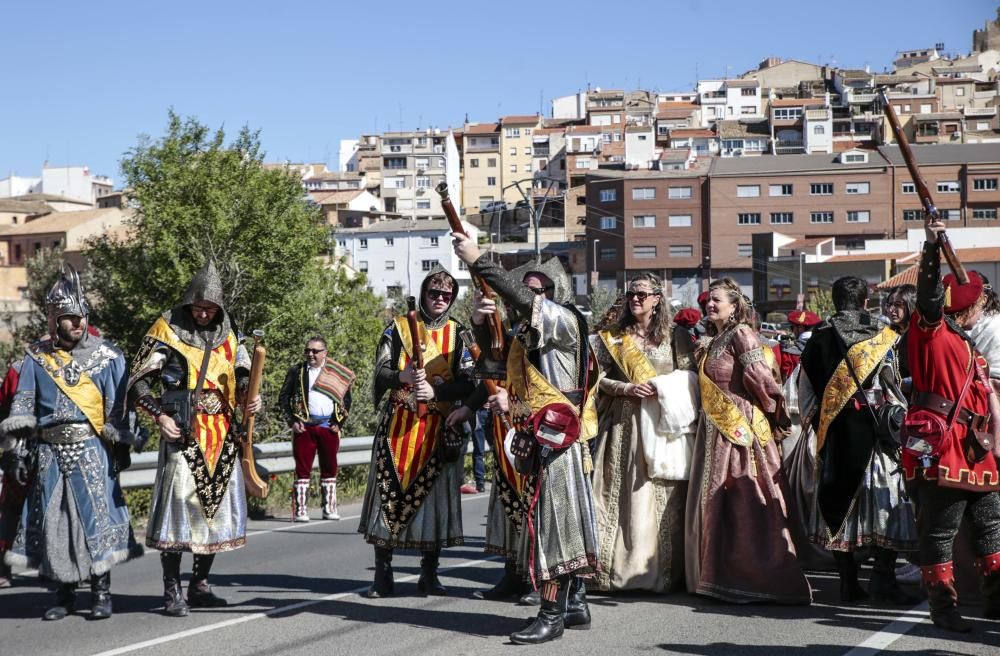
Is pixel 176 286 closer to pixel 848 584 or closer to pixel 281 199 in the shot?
pixel 281 199

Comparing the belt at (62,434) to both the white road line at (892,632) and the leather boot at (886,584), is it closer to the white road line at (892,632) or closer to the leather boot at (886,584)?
the white road line at (892,632)

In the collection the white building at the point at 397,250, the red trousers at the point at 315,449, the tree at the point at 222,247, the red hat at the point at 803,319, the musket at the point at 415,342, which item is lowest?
the red trousers at the point at 315,449

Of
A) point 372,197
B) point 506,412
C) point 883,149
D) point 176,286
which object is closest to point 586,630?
point 506,412

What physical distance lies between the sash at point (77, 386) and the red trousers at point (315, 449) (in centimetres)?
566

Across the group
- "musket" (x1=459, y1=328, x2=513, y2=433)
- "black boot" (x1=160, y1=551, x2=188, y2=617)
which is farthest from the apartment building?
"black boot" (x1=160, y1=551, x2=188, y2=617)

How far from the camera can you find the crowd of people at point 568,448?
777cm

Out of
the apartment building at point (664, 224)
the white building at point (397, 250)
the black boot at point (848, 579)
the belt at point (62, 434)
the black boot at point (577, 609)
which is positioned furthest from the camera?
the white building at point (397, 250)

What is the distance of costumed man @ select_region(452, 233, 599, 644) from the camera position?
690 centimetres

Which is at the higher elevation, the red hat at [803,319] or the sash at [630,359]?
the red hat at [803,319]

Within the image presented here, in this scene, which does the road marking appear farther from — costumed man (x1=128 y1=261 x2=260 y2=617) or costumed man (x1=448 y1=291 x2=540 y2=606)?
costumed man (x1=448 y1=291 x2=540 y2=606)

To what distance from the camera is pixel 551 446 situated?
6910 millimetres

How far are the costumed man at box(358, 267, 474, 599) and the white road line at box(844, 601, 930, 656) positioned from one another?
8.91 feet

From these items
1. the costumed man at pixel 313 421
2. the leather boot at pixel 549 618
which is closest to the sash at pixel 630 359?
the leather boot at pixel 549 618

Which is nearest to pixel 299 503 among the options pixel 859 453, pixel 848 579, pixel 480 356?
pixel 480 356
